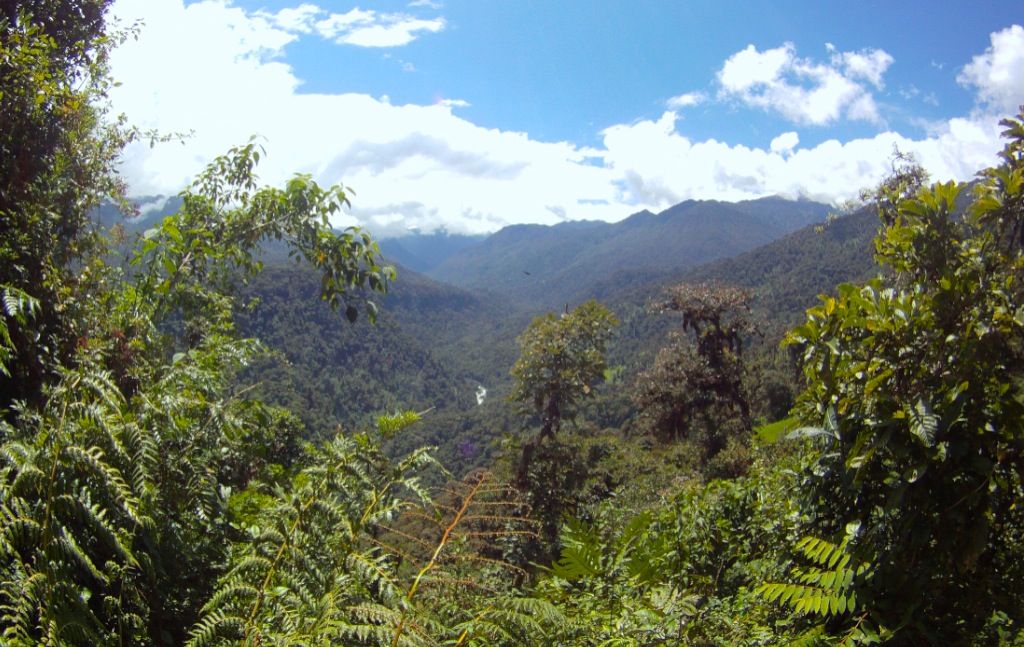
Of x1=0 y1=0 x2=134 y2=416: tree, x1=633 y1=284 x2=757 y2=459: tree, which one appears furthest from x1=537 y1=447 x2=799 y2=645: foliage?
x1=633 y1=284 x2=757 y2=459: tree

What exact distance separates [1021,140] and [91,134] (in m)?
4.86

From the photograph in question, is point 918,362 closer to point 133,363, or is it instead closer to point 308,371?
point 133,363

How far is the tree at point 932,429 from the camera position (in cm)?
201

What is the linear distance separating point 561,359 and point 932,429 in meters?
8.17

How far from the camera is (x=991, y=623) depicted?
6.81 feet

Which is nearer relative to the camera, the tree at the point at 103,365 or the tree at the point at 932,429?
the tree at the point at 103,365

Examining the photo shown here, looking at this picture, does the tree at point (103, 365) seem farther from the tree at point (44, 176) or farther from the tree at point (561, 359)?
the tree at point (561, 359)

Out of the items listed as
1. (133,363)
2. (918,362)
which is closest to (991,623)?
(918,362)

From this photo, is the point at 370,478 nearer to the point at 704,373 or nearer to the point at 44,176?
the point at 44,176

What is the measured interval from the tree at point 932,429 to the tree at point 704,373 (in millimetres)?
13261

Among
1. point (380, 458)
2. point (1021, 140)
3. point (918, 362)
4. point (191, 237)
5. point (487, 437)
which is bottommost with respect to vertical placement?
point (487, 437)

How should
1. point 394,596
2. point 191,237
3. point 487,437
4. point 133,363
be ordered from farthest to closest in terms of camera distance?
point 487,437 < point 191,237 < point 133,363 < point 394,596

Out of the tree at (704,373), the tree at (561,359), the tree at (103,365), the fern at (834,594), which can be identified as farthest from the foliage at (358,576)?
the tree at (704,373)

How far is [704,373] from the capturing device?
1553 cm
